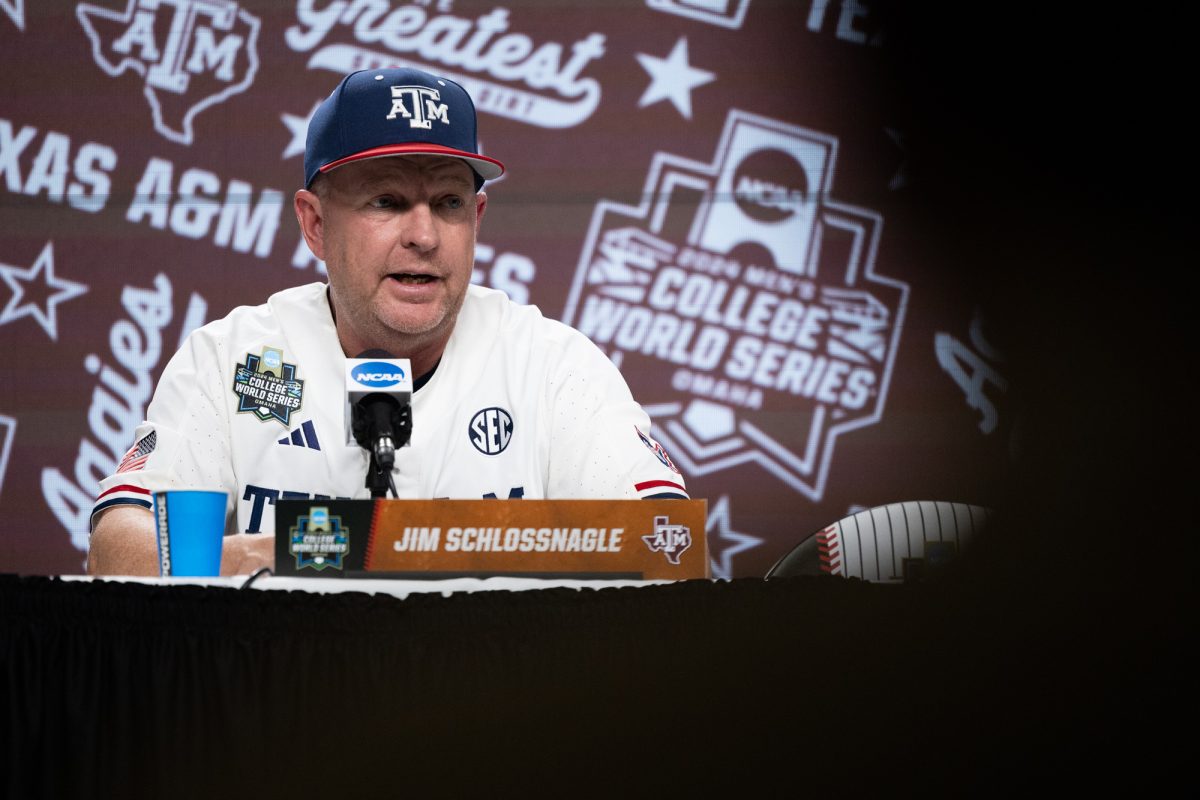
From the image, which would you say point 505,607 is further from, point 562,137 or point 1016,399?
point 562,137

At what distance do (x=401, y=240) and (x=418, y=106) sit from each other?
203 mm

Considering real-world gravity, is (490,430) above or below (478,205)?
below

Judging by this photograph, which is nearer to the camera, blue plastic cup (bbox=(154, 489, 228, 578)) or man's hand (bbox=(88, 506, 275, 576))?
blue plastic cup (bbox=(154, 489, 228, 578))

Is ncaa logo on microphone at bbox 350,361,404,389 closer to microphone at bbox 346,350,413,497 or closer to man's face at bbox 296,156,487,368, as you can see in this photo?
microphone at bbox 346,350,413,497

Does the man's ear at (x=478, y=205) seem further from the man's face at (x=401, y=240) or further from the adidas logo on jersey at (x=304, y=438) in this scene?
Result: the adidas logo on jersey at (x=304, y=438)

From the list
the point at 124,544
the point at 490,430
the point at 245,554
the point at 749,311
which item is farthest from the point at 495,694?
the point at 749,311

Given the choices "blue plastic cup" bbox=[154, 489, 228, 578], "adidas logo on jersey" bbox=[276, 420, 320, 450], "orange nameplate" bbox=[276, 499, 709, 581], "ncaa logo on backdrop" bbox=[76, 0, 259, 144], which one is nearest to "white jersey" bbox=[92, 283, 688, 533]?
"adidas logo on jersey" bbox=[276, 420, 320, 450]

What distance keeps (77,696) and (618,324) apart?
2.69 meters

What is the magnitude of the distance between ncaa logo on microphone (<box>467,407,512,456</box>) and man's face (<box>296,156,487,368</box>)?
A: 16 cm

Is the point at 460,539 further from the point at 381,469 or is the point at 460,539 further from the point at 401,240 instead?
the point at 401,240

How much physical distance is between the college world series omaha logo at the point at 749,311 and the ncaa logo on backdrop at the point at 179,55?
1291mm

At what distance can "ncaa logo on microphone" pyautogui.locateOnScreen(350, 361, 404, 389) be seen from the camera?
1.19 m

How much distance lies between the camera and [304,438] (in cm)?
166

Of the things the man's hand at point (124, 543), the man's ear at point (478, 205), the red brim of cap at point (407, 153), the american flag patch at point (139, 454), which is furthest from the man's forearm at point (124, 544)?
the man's ear at point (478, 205)
